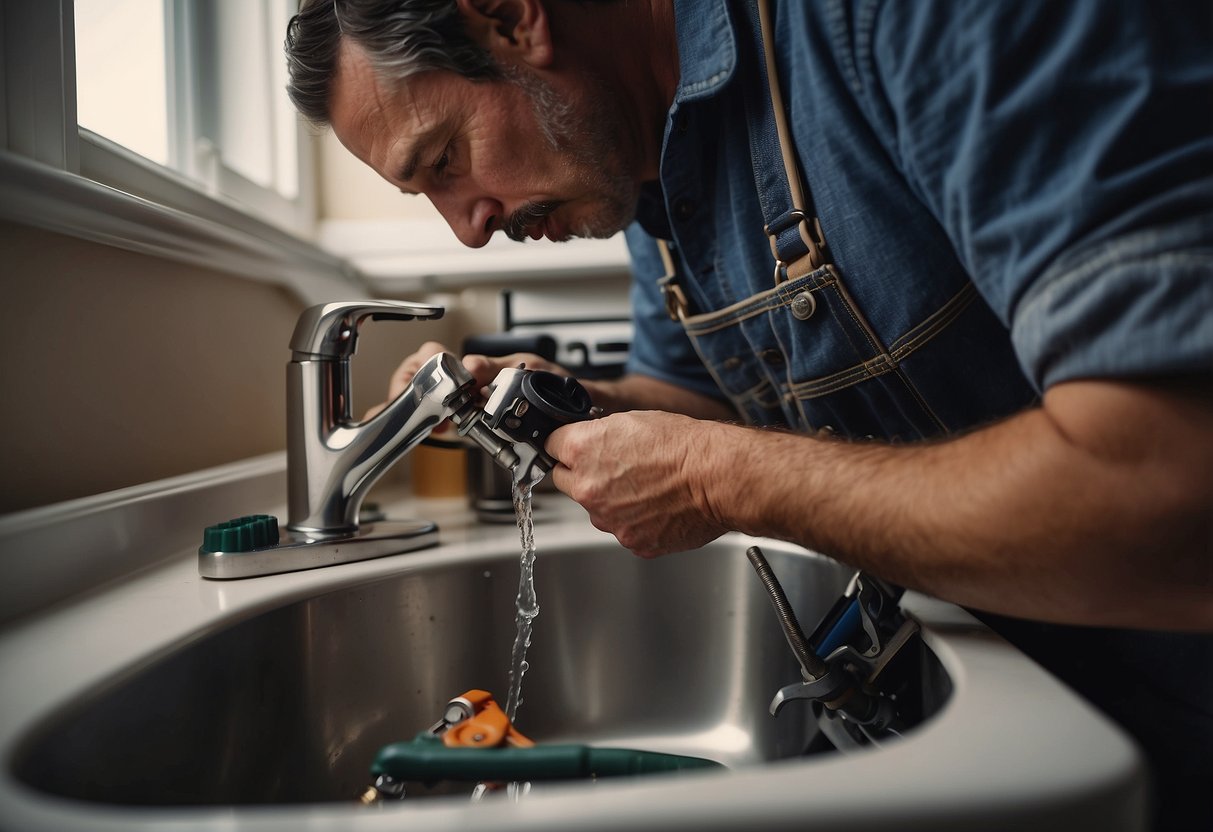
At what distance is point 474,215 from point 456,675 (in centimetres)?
44

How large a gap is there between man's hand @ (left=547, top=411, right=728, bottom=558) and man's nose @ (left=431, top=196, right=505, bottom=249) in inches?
11.1

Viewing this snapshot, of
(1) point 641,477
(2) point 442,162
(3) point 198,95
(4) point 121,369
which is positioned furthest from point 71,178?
(3) point 198,95

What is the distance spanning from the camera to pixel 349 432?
696mm

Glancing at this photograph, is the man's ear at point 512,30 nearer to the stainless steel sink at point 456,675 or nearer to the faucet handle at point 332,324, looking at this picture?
the faucet handle at point 332,324

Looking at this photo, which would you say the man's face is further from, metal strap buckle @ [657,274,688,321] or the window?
the window

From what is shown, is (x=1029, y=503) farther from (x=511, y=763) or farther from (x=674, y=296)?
(x=674, y=296)

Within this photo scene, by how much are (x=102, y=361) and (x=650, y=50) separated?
22.2 inches

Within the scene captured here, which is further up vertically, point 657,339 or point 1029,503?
point 657,339

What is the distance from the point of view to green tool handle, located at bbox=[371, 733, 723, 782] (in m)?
0.37

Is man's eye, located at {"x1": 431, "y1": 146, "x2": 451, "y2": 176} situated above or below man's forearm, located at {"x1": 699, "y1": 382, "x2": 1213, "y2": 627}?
above

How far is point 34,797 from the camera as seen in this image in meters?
0.29

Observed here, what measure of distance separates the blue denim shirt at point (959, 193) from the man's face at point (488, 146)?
0.30ft

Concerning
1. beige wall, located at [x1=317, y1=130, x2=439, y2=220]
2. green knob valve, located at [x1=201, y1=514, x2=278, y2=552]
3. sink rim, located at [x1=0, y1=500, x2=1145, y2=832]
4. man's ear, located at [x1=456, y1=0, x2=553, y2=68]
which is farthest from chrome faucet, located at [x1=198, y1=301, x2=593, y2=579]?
beige wall, located at [x1=317, y1=130, x2=439, y2=220]

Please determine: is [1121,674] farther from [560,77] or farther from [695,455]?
[560,77]
